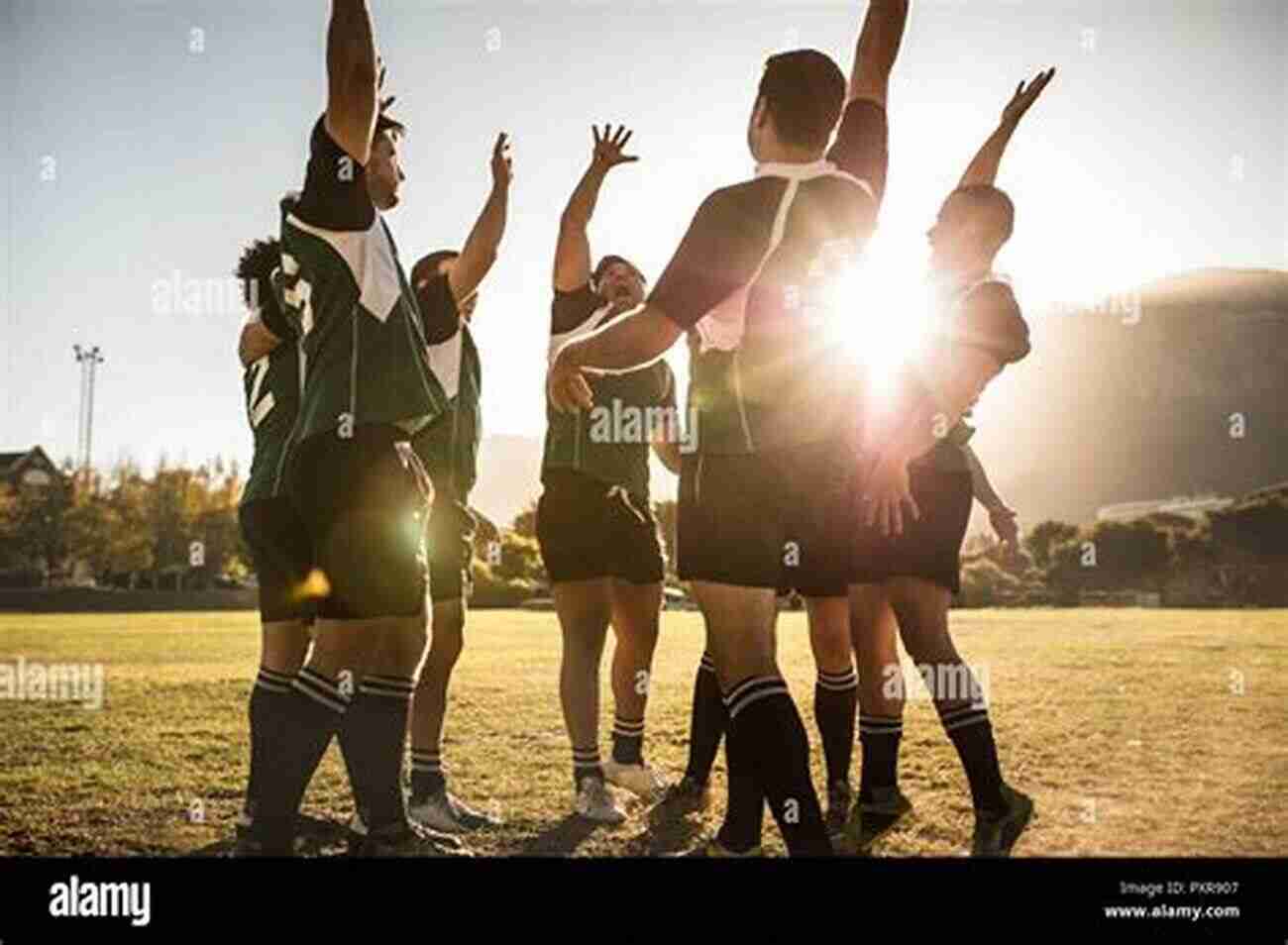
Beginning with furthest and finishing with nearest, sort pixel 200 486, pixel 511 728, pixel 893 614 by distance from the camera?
pixel 200 486, pixel 511 728, pixel 893 614

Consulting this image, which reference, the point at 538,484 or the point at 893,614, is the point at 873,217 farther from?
the point at 538,484

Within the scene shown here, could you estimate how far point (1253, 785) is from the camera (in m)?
5.11

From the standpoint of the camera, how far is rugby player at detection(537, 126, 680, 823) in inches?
182

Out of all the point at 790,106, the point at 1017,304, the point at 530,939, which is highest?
the point at 790,106

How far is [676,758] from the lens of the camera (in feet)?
19.6

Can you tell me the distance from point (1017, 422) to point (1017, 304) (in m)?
1.78

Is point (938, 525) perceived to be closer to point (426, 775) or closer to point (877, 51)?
point (877, 51)

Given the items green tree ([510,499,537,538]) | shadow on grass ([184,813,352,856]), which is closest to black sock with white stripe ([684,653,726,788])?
shadow on grass ([184,813,352,856])

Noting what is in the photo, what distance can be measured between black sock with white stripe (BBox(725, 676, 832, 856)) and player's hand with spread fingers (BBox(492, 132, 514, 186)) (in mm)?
1909

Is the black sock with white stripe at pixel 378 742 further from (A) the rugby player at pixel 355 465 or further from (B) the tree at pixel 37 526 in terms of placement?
(B) the tree at pixel 37 526

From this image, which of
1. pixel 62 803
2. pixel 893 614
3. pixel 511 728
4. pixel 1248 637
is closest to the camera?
pixel 893 614

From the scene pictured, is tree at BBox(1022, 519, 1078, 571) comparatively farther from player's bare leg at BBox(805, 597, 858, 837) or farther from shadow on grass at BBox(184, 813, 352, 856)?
shadow on grass at BBox(184, 813, 352, 856)

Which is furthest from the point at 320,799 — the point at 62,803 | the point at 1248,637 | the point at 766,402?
the point at 1248,637

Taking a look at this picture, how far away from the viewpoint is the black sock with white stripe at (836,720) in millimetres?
4387
